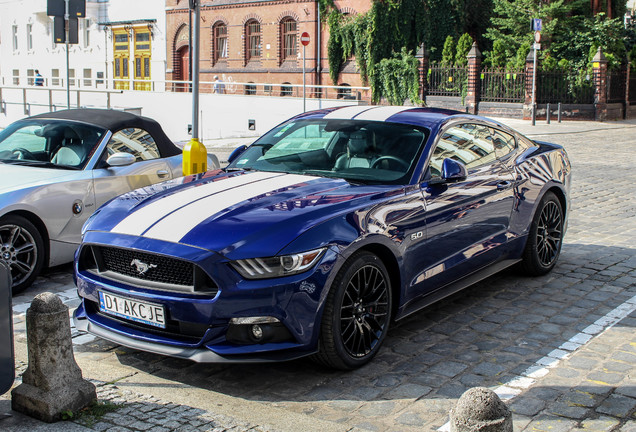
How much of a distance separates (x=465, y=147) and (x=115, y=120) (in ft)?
11.8

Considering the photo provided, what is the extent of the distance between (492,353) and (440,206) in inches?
43.3

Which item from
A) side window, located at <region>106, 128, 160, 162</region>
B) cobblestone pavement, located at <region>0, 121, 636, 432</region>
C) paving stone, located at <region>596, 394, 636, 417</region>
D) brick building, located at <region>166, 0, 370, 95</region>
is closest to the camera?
cobblestone pavement, located at <region>0, 121, 636, 432</region>

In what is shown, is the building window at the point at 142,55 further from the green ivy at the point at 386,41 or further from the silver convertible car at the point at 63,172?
the silver convertible car at the point at 63,172

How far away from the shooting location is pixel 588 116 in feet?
107

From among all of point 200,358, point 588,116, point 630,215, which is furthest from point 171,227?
point 588,116

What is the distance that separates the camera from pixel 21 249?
251 inches

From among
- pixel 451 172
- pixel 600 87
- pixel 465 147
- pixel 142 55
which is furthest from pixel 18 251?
pixel 142 55

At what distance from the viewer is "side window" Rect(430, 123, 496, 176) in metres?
5.70

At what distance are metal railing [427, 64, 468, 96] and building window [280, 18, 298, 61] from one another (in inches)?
420

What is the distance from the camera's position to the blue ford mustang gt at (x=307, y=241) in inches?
167

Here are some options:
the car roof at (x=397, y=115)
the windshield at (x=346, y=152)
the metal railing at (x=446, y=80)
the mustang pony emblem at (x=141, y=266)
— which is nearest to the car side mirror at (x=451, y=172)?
the windshield at (x=346, y=152)

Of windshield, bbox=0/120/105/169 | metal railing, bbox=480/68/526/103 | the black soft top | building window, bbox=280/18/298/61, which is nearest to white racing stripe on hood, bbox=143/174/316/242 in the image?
windshield, bbox=0/120/105/169

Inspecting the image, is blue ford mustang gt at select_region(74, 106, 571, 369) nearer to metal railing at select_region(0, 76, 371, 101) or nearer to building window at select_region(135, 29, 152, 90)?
metal railing at select_region(0, 76, 371, 101)

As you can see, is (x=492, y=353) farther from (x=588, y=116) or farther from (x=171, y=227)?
(x=588, y=116)
